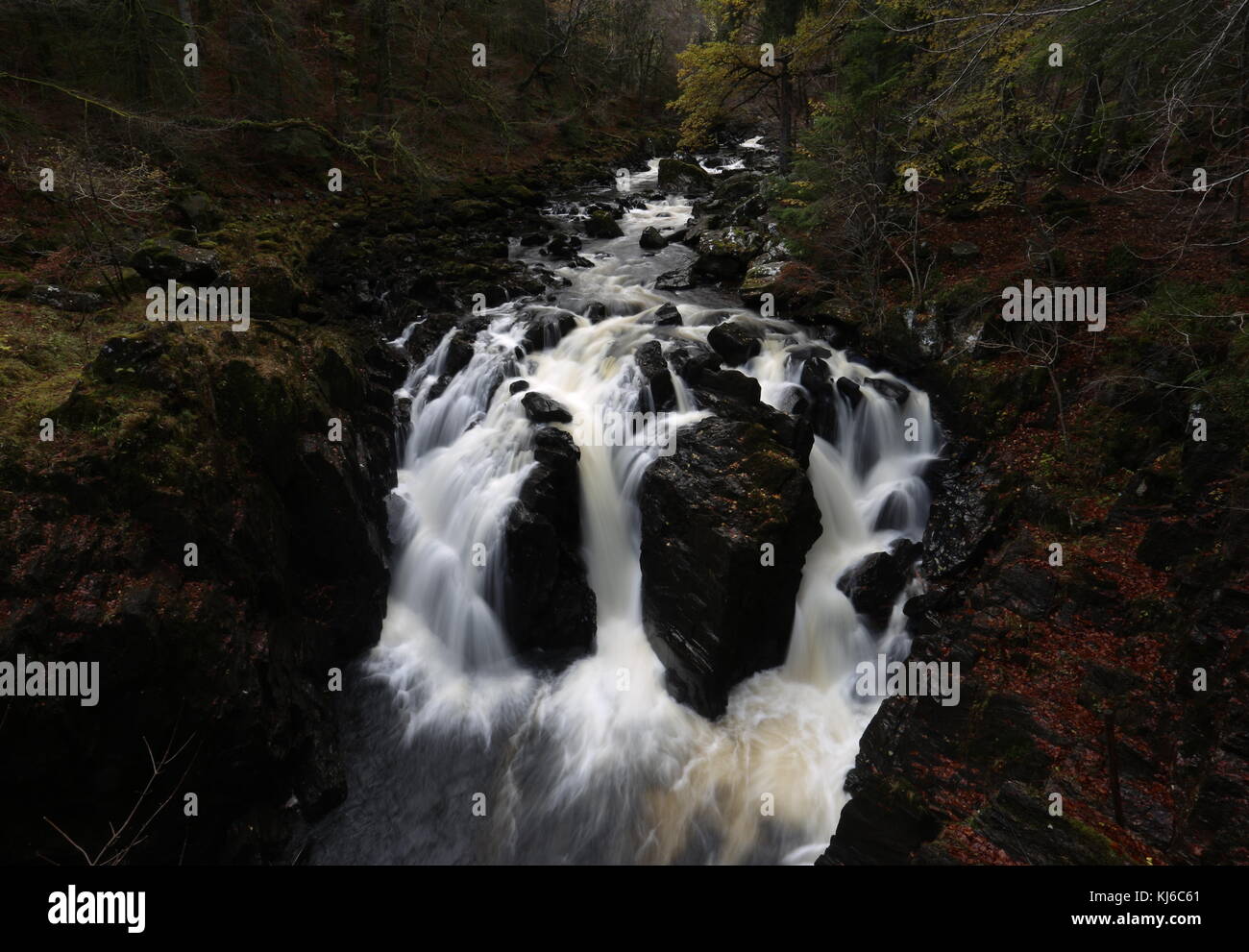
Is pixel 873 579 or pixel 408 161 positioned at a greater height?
pixel 408 161

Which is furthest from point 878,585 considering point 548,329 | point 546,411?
point 548,329

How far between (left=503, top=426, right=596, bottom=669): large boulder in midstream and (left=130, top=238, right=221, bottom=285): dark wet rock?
293 inches

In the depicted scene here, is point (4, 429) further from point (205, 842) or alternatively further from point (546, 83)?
point (546, 83)

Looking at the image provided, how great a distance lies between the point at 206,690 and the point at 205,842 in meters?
1.85

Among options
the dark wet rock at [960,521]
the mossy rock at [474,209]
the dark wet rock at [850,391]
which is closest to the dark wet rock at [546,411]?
the dark wet rock at [850,391]

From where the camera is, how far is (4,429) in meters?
6.23

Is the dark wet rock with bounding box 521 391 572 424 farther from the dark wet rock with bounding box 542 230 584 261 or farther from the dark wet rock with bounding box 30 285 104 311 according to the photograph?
the dark wet rock with bounding box 542 230 584 261

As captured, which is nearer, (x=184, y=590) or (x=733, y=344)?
(x=184, y=590)

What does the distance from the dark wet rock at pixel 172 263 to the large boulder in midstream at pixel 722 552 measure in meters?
9.31

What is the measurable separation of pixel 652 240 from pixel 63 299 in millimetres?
15870

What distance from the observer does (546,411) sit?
436 inches
